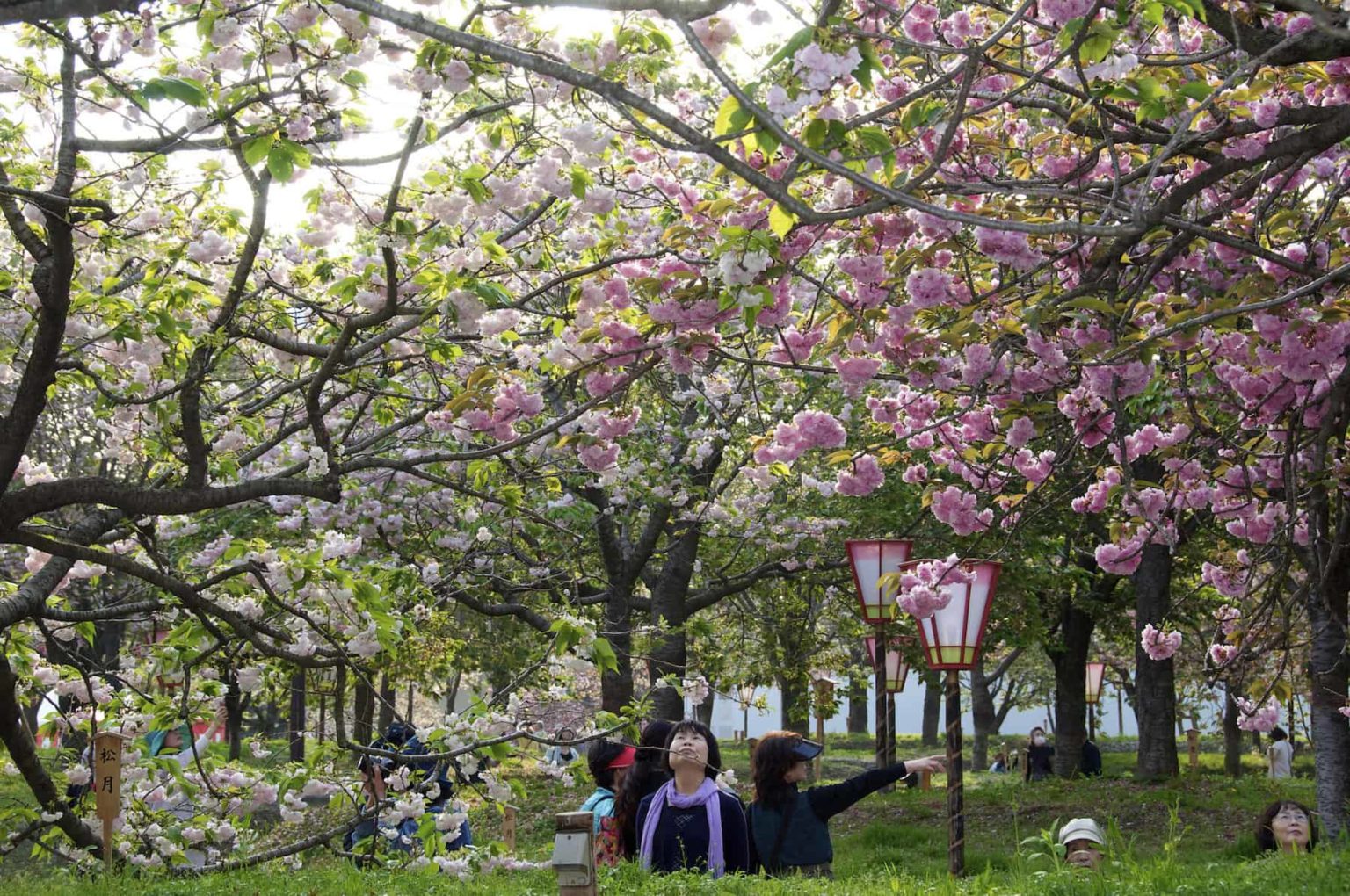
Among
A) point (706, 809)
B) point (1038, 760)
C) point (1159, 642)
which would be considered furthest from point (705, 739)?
point (1038, 760)

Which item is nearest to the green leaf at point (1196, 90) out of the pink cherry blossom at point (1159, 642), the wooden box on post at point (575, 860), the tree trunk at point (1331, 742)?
the wooden box on post at point (575, 860)

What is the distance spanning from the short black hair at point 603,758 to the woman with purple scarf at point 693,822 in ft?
2.26

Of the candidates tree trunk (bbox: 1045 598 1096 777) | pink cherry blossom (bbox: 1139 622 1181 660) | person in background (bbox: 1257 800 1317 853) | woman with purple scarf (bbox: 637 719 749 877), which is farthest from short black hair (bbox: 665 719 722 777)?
tree trunk (bbox: 1045 598 1096 777)

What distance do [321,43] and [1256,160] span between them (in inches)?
132

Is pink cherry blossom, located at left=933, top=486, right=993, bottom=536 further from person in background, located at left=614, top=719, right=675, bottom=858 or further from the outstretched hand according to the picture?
person in background, located at left=614, top=719, right=675, bottom=858

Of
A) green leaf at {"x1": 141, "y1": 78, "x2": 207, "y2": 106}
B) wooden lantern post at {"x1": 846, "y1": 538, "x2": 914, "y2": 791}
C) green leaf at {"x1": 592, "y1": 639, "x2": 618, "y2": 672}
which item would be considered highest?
green leaf at {"x1": 141, "y1": 78, "x2": 207, "y2": 106}

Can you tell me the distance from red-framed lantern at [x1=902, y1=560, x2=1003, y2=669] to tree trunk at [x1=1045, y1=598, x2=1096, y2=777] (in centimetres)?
1268

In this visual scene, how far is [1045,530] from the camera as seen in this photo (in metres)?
14.4

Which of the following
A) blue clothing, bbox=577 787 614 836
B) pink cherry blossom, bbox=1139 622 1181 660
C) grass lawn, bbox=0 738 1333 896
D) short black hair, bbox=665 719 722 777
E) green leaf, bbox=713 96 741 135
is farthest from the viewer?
pink cherry blossom, bbox=1139 622 1181 660

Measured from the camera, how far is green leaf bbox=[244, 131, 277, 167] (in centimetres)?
394

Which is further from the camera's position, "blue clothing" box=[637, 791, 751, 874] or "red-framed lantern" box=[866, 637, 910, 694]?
"red-framed lantern" box=[866, 637, 910, 694]

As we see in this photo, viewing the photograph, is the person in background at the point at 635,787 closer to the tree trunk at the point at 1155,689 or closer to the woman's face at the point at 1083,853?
the woman's face at the point at 1083,853

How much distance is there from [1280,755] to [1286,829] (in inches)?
515

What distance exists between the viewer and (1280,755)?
56.6 ft
